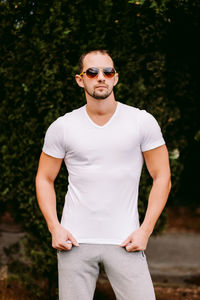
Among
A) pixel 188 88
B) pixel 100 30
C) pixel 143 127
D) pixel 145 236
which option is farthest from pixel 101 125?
pixel 188 88

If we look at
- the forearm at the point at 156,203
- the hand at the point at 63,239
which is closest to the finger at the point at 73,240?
the hand at the point at 63,239

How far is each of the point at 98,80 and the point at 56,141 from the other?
495 millimetres

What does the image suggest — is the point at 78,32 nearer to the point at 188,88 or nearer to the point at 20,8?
the point at 20,8

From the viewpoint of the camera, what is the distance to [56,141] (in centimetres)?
298

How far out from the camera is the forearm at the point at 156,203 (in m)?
2.88

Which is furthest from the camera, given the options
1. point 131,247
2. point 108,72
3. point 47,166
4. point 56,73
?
point 56,73

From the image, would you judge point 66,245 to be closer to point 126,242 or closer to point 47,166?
point 126,242

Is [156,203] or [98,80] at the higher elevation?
[98,80]

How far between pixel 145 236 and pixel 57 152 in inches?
31.7

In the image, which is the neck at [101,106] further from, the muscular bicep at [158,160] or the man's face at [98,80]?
the muscular bicep at [158,160]

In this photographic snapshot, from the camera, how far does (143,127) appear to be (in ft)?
9.53

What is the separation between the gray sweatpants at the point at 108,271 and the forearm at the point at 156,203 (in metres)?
0.20

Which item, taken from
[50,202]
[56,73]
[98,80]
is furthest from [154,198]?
[56,73]

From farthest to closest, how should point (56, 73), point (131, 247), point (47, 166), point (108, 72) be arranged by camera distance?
point (56, 73) < point (47, 166) < point (108, 72) < point (131, 247)
